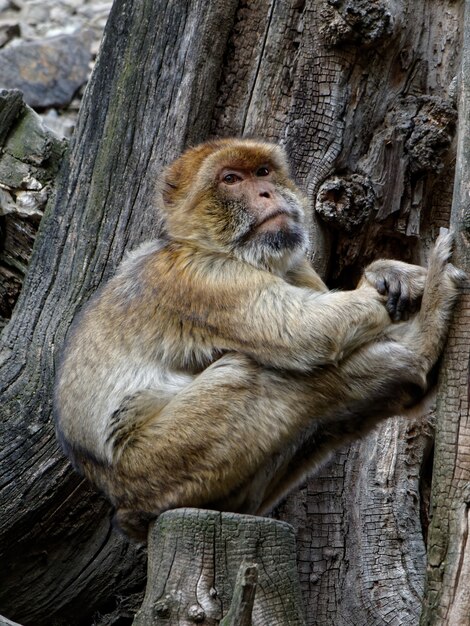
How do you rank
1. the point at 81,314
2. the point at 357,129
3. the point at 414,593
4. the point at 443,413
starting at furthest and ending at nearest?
1. the point at 357,129
2. the point at 414,593
3. the point at 81,314
4. the point at 443,413

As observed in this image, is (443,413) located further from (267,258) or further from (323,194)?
(323,194)

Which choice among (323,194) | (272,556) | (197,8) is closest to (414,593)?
(272,556)

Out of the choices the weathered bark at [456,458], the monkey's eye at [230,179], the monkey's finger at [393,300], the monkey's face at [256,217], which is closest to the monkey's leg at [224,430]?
the monkey's finger at [393,300]

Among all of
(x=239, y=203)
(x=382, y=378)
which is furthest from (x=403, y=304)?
(x=239, y=203)

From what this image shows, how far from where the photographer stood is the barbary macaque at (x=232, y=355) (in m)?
5.24

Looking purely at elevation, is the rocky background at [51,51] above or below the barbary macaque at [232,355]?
above

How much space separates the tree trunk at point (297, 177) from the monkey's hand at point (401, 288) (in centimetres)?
140

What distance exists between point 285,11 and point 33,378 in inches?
131

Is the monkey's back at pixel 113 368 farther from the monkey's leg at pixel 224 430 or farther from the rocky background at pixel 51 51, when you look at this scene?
the rocky background at pixel 51 51

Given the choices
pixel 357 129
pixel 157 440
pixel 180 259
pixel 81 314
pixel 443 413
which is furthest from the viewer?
pixel 357 129

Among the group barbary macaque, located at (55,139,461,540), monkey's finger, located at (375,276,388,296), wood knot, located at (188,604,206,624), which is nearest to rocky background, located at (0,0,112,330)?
barbary macaque, located at (55,139,461,540)

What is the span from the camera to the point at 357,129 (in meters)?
7.16

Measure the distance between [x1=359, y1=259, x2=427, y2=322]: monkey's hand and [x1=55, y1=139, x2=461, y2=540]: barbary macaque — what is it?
0.04ft

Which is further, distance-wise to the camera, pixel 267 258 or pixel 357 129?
pixel 357 129
